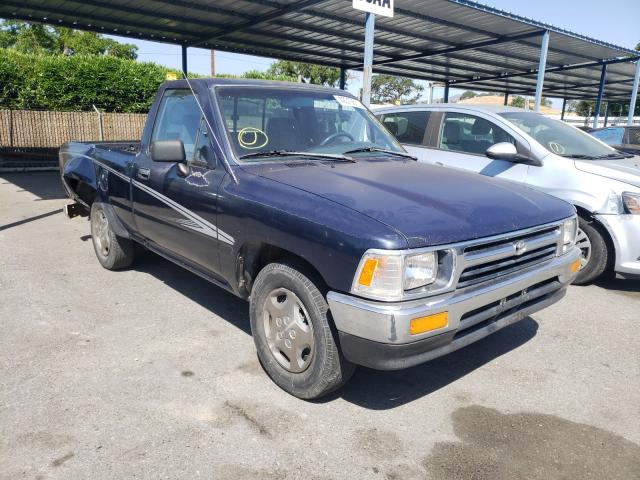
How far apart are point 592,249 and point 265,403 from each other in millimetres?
3891

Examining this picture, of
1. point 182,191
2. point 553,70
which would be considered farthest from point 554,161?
point 553,70

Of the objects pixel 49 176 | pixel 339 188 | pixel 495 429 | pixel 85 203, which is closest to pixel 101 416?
pixel 339 188

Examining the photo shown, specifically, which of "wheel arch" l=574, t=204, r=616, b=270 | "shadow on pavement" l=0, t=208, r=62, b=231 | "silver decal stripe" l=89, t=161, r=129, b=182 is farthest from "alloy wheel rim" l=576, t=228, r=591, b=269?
"shadow on pavement" l=0, t=208, r=62, b=231

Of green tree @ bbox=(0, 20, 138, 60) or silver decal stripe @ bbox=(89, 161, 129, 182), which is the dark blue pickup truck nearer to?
silver decal stripe @ bbox=(89, 161, 129, 182)

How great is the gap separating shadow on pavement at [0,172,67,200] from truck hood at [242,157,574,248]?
816cm

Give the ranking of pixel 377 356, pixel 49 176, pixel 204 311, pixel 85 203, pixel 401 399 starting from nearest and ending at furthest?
pixel 377 356
pixel 401 399
pixel 204 311
pixel 85 203
pixel 49 176

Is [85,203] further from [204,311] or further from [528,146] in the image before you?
[528,146]

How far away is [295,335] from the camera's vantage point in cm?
301

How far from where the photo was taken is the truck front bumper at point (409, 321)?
2459mm

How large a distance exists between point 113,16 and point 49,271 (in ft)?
29.3

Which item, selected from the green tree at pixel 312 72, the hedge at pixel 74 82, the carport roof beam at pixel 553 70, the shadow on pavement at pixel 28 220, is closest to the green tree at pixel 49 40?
the green tree at pixel 312 72

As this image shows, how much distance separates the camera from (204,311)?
4.45 meters

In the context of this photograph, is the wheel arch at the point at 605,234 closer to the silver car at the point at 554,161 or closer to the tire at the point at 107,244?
the silver car at the point at 554,161

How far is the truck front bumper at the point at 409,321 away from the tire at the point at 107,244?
336cm
